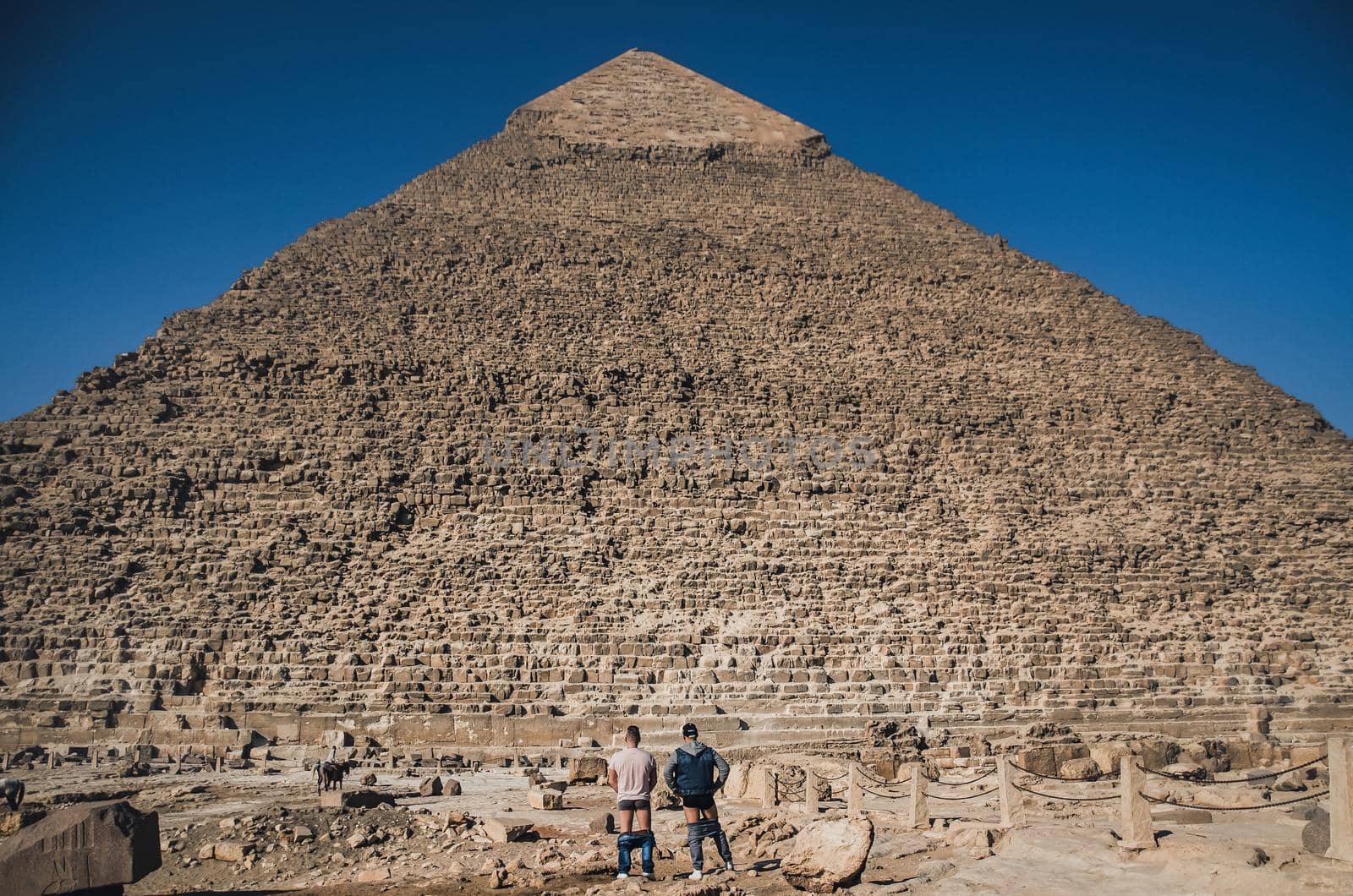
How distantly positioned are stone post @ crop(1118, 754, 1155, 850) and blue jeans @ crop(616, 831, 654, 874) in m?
2.67

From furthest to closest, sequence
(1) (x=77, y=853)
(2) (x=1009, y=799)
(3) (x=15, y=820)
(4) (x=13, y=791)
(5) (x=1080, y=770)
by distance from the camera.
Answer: (5) (x=1080, y=770), (4) (x=13, y=791), (3) (x=15, y=820), (2) (x=1009, y=799), (1) (x=77, y=853)

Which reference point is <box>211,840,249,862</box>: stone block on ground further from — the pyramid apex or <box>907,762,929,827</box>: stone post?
the pyramid apex

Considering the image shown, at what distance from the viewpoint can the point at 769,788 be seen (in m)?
10.1

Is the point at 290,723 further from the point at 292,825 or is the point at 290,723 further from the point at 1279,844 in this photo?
the point at 1279,844

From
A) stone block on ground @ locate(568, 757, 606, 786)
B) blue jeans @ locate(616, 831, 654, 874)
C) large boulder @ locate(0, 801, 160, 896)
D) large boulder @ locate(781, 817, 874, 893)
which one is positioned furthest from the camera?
stone block on ground @ locate(568, 757, 606, 786)

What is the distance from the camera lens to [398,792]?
10.6 m

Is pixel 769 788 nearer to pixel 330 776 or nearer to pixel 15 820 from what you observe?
pixel 330 776

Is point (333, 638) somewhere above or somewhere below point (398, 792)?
above

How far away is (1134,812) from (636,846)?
112 inches

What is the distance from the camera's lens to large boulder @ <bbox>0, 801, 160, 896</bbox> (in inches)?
216

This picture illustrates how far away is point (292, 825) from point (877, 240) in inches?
887

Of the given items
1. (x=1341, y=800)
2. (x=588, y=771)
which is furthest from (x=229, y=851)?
(x=1341, y=800)

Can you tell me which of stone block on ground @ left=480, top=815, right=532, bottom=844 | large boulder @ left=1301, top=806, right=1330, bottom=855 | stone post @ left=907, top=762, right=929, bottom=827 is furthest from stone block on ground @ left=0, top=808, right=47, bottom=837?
large boulder @ left=1301, top=806, right=1330, bottom=855

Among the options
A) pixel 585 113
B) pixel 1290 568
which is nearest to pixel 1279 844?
pixel 1290 568
